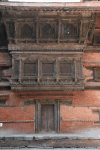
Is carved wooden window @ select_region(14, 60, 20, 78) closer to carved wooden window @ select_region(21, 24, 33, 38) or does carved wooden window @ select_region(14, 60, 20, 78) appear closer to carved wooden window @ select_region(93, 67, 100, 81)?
carved wooden window @ select_region(21, 24, 33, 38)

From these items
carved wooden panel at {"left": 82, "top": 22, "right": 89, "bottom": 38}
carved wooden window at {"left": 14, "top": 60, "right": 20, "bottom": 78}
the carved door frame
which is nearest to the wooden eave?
carved wooden panel at {"left": 82, "top": 22, "right": 89, "bottom": 38}

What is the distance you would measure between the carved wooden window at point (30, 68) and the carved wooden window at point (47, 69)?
0.40 m

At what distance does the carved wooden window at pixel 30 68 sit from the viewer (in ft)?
19.5

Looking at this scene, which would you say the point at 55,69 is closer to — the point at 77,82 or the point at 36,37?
the point at 77,82

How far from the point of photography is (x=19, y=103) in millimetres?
6238

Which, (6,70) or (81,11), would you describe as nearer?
(81,11)

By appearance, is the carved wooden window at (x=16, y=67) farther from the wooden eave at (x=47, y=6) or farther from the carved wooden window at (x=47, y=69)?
the wooden eave at (x=47, y=6)

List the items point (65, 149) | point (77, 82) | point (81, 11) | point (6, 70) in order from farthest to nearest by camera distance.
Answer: point (6, 70), point (77, 82), point (81, 11), point (65, 149)

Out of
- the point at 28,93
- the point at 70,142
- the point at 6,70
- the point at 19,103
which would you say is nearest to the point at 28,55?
the point at 6,70

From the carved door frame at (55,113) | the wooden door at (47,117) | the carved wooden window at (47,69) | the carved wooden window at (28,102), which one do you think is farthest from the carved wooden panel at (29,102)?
the carved wooden window at (47,69)

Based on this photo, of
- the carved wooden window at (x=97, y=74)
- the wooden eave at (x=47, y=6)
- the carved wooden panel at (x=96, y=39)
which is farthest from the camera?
the carved wooden panel at (x=96, y=39)

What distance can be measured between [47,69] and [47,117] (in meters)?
2.18

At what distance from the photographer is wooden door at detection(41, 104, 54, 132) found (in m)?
6.27

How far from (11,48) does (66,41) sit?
2.36m
